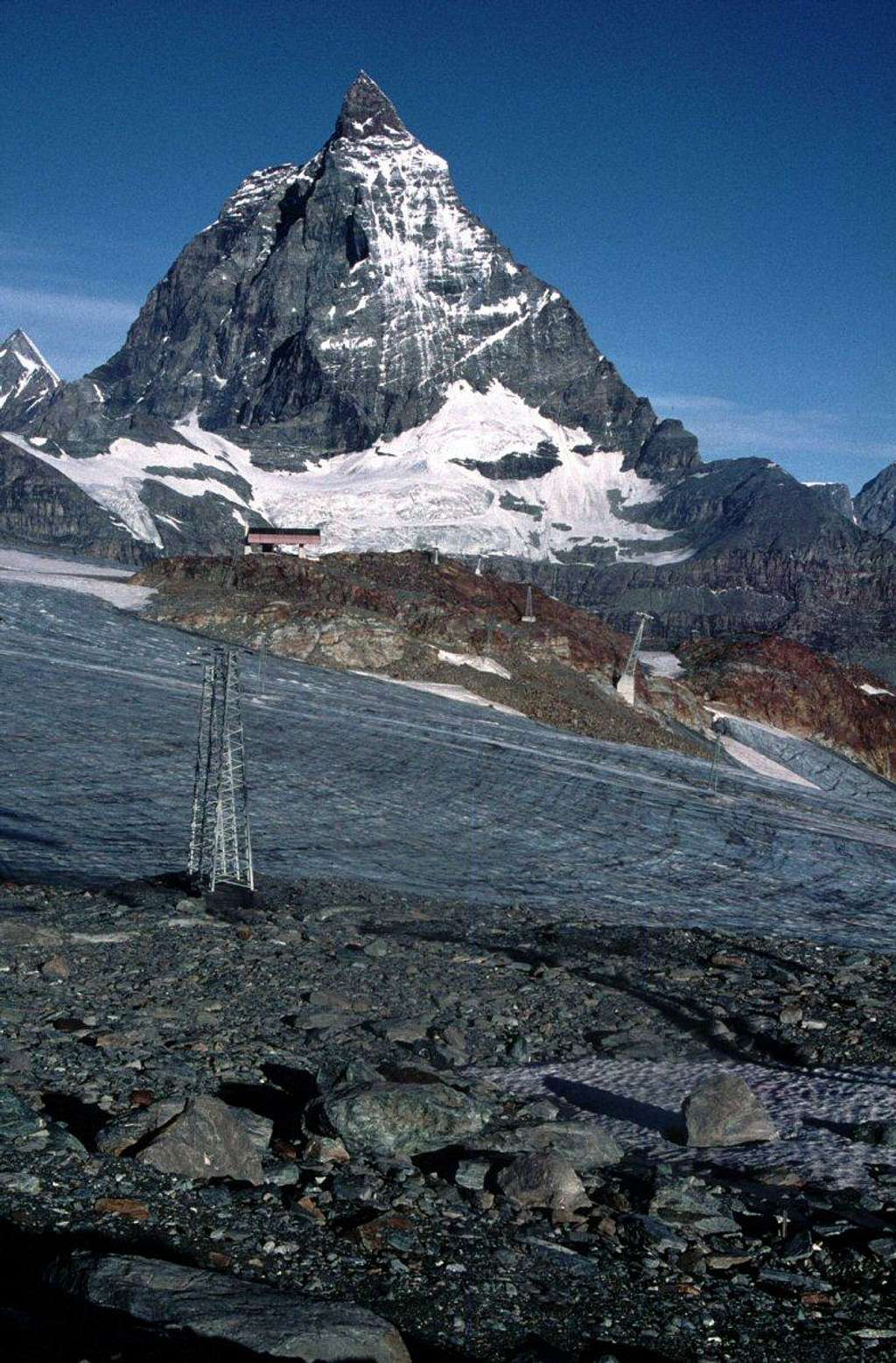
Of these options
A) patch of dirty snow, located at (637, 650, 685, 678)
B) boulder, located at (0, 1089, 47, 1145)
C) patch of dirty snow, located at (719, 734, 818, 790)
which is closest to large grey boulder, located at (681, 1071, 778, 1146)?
boulder, located at (0, 1089, 47, 1145)

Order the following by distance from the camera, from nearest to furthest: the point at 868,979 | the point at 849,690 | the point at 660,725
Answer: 1. the point at 868,979
2. the point at 660,725
3. the point at 849,690

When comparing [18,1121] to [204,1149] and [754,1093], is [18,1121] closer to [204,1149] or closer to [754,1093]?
[204,1149]

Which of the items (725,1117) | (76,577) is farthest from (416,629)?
(725,1117)

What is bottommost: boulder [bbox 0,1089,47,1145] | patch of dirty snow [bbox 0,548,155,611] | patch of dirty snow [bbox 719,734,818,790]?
patch of dirty snow [bbox 719,734,818,790]

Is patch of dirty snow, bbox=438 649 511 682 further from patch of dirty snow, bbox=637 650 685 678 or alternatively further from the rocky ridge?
patch of dirty snow, bbox=637 650 685 678

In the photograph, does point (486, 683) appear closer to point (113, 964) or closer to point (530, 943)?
point (530, 943)

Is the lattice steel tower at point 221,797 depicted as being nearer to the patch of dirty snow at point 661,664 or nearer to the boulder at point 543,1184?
the boulder at point 543,1184

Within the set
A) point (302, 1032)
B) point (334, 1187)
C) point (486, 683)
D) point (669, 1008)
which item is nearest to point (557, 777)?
point (486, 683)
